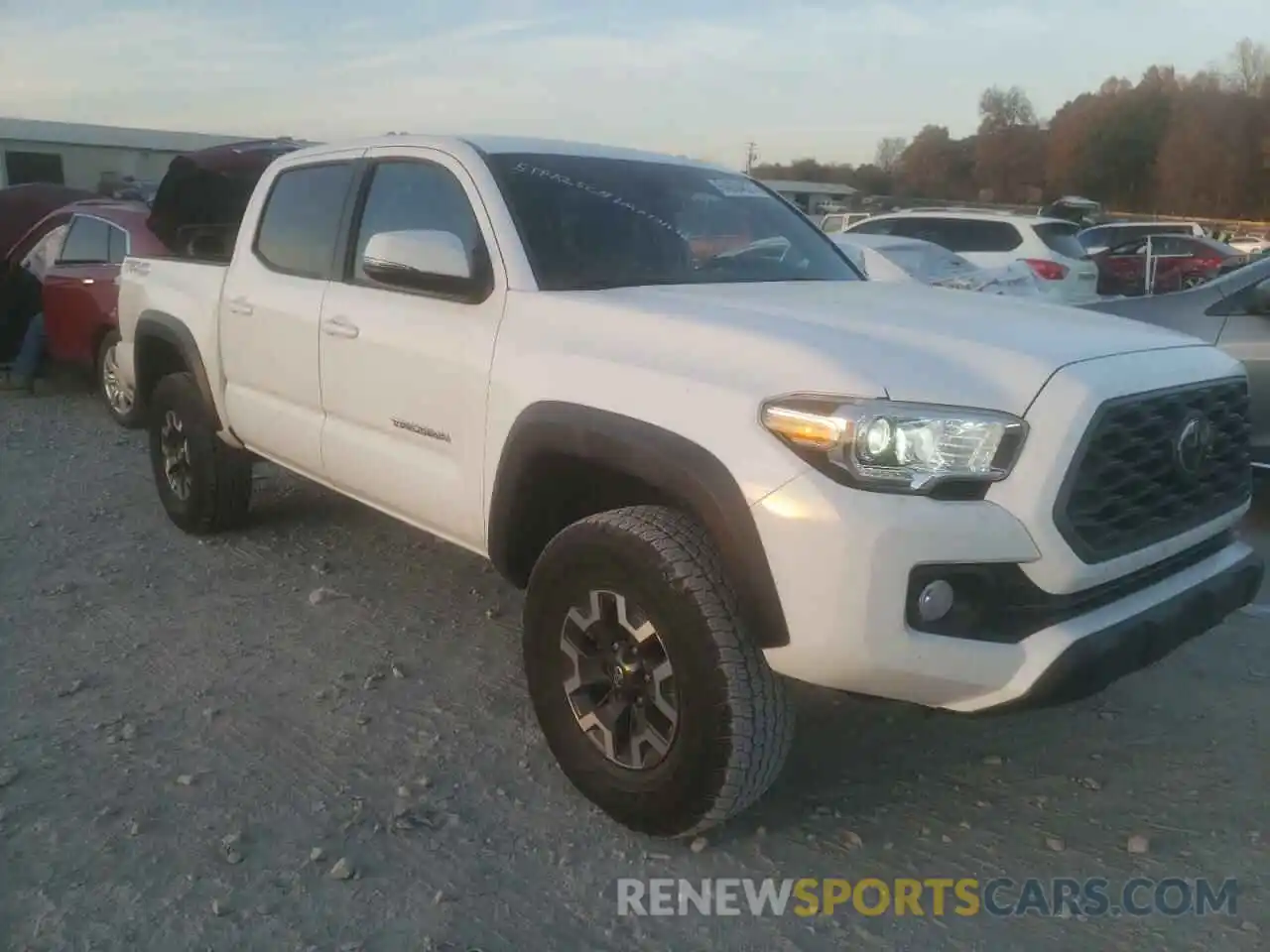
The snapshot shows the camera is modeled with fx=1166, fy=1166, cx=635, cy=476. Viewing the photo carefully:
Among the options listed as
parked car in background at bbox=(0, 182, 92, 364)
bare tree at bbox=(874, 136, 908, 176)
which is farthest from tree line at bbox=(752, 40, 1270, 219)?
parked car in background at bbox=(0, 182, 92, 364)

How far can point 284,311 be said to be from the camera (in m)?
4.60

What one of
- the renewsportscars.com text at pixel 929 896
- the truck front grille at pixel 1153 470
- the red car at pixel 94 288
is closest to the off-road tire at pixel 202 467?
the red car at pixel 94 288

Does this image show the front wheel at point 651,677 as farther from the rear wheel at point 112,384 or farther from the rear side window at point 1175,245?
the rear side window at point 1175,245

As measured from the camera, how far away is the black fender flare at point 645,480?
2.69 metres

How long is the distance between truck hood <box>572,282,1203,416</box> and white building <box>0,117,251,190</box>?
37.3m

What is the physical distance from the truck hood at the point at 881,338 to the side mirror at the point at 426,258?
37cm

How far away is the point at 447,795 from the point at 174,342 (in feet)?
10.0

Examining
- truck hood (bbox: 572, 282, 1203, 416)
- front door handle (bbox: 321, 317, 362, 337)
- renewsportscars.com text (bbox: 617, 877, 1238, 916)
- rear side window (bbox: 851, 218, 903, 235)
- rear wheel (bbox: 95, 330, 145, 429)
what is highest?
rear side window (bbox: 851, 218, 903, 235)

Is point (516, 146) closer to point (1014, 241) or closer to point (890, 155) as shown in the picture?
point (1014, 241)

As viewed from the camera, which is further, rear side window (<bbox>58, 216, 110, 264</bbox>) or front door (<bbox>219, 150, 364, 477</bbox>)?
rear side window (<bbox>58, 216, 110, 264</bbox>)

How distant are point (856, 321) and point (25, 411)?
27.2 feet

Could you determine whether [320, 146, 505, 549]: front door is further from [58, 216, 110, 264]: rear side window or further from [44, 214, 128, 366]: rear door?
[58, 216, 110, 264]: rear side window

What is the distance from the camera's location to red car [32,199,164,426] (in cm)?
874

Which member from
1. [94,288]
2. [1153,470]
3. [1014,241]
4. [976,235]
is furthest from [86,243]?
[1014,241]
